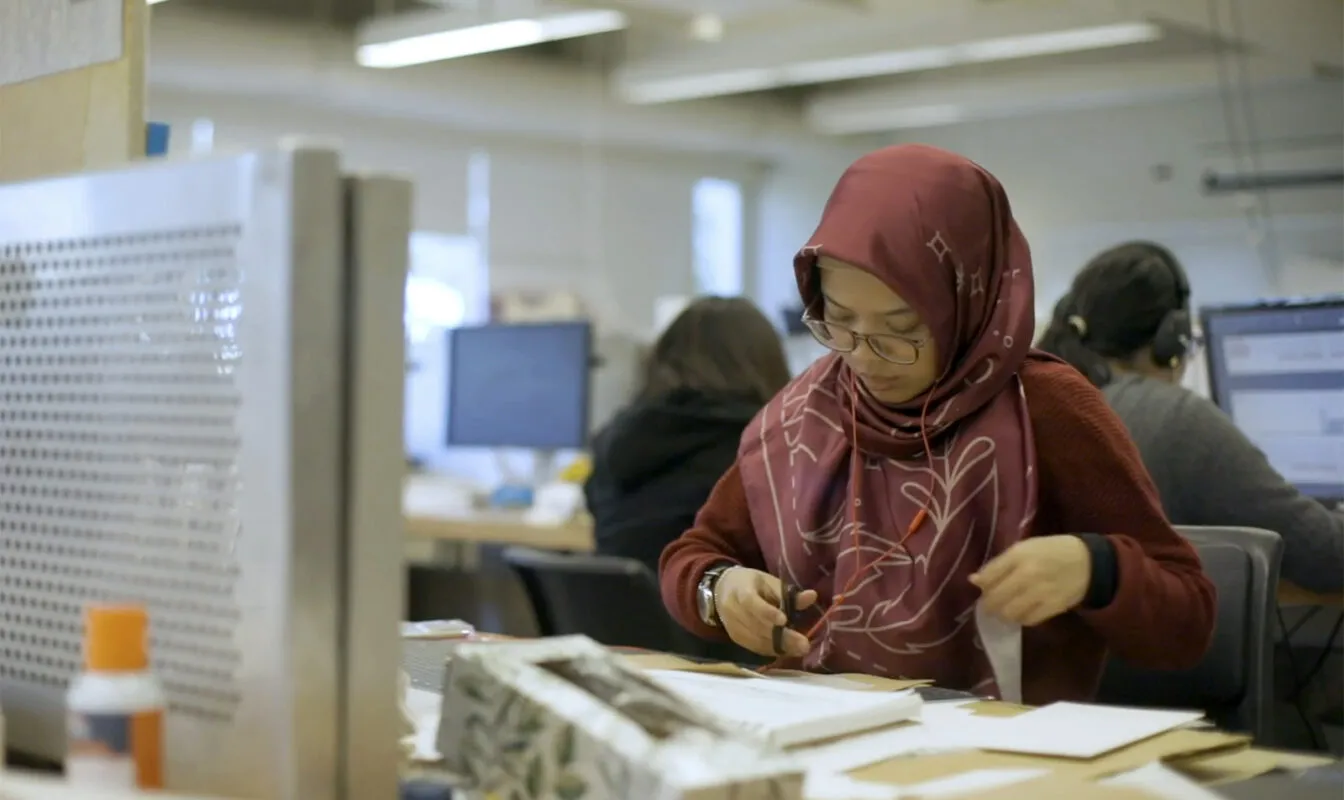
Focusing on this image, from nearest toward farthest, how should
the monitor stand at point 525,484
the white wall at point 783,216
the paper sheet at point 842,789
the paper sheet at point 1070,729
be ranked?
the paper sheet at point 842,789
the paper sheet at point 1070,729
the monitor stand at point 525,484
the white wall at point 783,216

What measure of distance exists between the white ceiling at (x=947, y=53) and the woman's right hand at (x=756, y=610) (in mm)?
4975

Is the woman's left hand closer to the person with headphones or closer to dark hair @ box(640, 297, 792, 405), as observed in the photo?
the person with headphones

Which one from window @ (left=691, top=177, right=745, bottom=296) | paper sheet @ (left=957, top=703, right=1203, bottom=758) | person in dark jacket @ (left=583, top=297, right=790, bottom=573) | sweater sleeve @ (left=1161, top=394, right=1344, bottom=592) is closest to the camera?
paper sheet @ (left=957, top=703, right=1203, bottom=758)

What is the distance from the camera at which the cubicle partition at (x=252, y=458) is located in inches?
30.0

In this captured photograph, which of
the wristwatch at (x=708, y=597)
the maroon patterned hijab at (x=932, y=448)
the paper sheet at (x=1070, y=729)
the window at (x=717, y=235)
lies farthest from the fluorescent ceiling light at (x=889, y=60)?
the paper sheet at (x=1070, y=729)

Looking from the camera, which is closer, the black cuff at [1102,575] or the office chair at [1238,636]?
the black cuff at [1102,575]

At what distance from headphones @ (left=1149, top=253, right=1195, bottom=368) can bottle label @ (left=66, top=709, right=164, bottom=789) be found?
6.54ft

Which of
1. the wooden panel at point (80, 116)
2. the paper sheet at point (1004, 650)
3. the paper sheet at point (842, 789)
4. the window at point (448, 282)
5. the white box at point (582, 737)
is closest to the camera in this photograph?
the white box at point (582, 737)

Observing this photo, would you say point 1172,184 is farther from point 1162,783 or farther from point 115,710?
point 115,710

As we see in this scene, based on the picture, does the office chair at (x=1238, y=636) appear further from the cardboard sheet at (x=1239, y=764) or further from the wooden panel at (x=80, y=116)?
the wooden panel at (x=80, y=116)

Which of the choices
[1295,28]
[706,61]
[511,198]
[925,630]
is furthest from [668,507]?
[511,198]

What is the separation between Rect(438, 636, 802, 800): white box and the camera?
2.31 ft

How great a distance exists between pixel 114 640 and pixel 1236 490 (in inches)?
71.6

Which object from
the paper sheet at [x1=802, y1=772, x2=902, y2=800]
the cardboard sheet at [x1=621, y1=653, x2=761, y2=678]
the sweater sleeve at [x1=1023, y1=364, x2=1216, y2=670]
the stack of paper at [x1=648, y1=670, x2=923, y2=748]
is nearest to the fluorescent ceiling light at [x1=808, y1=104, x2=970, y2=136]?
the sweater sleeve at [x1=1023, y1=364, x2=1216, y2=670]
